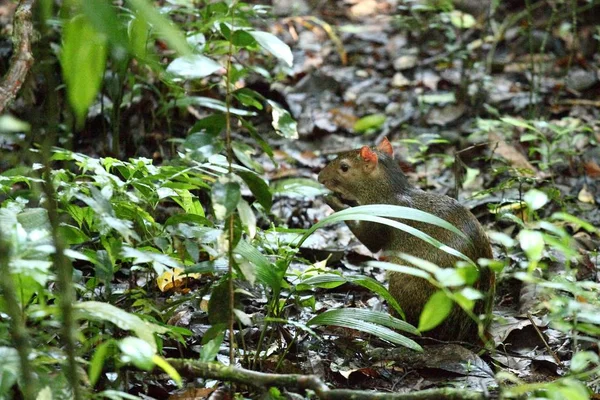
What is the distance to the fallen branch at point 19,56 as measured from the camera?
3795 mm

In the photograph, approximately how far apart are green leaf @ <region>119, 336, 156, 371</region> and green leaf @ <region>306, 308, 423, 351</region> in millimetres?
1162

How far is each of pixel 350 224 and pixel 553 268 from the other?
126cm

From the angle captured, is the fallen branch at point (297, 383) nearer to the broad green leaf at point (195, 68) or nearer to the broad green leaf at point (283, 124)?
the broad green leaf at point (195, 68)

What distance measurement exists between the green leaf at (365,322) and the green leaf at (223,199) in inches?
35.5

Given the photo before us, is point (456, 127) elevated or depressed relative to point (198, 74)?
depressed

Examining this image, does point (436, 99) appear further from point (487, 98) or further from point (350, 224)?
point (350, 224)

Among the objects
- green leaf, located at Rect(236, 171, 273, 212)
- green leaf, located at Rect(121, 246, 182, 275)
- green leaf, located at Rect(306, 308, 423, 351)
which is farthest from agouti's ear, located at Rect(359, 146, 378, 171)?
green leaf, located at Rect(121, 246, 182, 275)

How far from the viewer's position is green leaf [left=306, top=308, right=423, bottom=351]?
10.8ft

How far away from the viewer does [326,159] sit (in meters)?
6.77

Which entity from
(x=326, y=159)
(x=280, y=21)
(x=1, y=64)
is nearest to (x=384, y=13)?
(x=280, y=21)

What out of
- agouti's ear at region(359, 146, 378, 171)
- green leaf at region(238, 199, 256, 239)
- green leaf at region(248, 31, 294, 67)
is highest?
green leaf at region(248, 31, 294, 67)

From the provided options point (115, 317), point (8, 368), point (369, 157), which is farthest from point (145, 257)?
point (369, 157)

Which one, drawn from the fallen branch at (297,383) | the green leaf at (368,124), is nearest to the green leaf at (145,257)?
the fallen branch at (297,383)

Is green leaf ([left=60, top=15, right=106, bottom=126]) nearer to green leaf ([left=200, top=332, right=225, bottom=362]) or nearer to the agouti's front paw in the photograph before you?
green leaf ([left=200, top=332, right=225, bottom=362])
